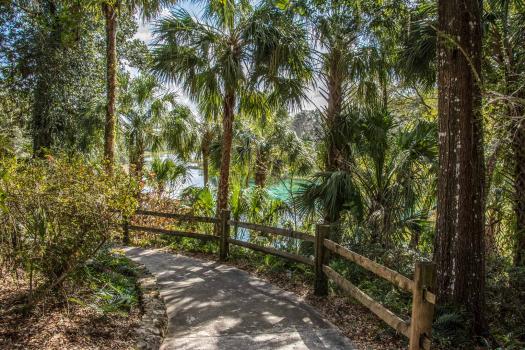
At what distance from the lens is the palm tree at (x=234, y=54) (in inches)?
320

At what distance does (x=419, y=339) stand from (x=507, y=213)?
4.94m

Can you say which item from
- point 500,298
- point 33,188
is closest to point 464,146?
point 500,298

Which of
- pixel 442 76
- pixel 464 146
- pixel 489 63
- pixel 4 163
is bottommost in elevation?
pixel 4 163

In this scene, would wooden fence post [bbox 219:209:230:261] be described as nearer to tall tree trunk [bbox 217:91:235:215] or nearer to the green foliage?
tall tree trunk [bbox 217:91:235:215]

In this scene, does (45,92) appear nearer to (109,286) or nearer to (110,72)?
(110,72)

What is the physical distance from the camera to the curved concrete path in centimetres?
411

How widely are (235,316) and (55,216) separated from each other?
241cm

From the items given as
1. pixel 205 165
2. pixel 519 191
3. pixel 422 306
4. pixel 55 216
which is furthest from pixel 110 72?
pixel 519 191

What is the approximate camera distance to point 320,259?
5.66 metres

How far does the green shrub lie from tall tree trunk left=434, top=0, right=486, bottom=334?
12.3ft

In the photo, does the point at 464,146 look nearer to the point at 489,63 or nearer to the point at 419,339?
the point at 419,339

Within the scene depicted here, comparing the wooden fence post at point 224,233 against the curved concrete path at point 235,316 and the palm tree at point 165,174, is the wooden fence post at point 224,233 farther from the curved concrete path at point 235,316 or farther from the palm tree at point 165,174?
the palm tree at point 165,174

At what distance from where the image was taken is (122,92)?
15297 millimetres

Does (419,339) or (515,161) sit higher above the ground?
(515,161)
